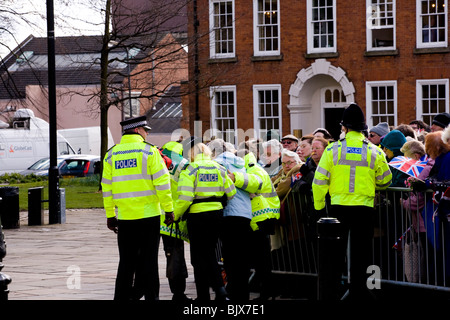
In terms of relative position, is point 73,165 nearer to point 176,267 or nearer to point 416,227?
point 176,267

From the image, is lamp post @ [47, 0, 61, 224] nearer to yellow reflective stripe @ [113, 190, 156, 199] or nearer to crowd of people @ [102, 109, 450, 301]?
crowd of people @ [102, 109, 450, 301]

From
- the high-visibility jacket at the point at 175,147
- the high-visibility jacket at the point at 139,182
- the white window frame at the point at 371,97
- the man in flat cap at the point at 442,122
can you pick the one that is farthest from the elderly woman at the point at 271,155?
the white window frame at the point at 371,97

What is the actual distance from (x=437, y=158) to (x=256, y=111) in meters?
25.2

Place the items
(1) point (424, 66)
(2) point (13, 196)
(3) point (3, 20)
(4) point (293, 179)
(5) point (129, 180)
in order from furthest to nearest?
(1) point (424, 66), (3) point (3, 20), (2) point (13, 196), (4) point (293, 179), (5) point (129, 180)

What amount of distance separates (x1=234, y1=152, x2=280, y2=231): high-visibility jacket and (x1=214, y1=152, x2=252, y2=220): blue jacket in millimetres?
84

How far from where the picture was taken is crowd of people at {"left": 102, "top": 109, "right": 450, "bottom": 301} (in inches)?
348

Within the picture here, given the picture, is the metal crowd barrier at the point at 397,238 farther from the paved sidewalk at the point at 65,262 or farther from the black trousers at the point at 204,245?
the paved sidewalk at the point at 65,262

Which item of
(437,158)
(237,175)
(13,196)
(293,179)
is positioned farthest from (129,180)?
(13,196)

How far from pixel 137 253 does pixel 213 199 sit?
0.96 m

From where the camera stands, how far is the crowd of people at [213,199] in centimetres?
885

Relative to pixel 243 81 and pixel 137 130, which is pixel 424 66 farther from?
pixel 137 130

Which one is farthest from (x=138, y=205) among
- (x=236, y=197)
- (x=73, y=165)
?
(x=73, y=165)

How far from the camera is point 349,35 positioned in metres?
32.3

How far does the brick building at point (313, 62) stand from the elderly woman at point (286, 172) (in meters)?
20.3
